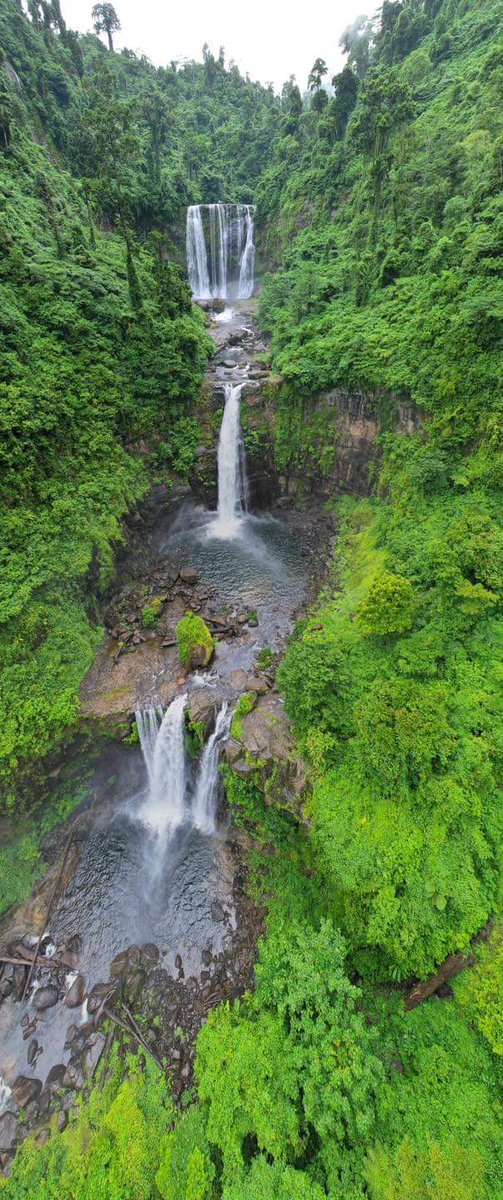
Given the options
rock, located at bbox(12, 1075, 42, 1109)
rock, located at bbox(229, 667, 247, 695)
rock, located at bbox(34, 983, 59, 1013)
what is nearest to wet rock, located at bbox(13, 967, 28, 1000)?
rock, located at bbox(34, 983, 59, 1013)

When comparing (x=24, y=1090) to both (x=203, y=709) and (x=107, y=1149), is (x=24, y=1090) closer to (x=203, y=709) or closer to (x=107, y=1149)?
(x=107, y=1149)

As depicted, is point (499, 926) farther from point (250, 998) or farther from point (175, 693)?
point (175, 693)

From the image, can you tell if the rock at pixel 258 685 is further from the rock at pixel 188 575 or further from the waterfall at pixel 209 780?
the rock at pixel 188 575

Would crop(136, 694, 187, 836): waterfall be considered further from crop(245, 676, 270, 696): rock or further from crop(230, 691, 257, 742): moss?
crop(245, 676, 270, 696): rock

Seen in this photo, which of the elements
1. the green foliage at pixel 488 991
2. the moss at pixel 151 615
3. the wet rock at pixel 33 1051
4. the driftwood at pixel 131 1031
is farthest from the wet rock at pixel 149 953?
the moss at pixel 151 615

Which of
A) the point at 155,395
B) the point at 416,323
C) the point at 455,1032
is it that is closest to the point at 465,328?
the point at 416,323

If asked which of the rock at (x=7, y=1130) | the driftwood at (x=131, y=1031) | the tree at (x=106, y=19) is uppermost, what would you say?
the tree at (x=106, y=19)

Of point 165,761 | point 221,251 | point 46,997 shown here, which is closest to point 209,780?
point 165,761
